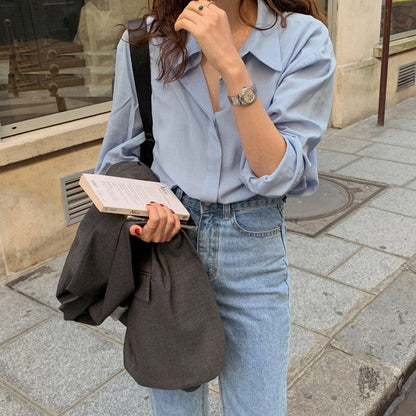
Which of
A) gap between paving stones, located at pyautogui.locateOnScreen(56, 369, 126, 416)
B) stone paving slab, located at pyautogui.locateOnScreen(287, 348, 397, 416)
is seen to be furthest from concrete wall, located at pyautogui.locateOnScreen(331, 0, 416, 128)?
gap between paving stones, located at pyautogui.locateOnScreen(56, 369, 126, 416)

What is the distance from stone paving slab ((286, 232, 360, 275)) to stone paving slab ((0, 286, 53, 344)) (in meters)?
1.74

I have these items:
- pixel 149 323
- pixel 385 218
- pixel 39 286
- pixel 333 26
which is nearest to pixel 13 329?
pixel 39 286

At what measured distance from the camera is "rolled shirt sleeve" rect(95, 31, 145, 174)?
1.66 meters

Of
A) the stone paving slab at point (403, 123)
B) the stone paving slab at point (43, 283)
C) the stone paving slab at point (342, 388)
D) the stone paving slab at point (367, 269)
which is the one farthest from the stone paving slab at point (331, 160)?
the stone paving slab at point (342, 388)

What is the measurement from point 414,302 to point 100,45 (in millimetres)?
3145

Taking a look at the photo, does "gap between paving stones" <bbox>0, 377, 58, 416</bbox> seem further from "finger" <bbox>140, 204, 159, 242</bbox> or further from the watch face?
the watch face

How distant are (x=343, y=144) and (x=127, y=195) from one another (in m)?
5.62

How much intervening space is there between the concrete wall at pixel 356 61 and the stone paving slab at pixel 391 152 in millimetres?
1040

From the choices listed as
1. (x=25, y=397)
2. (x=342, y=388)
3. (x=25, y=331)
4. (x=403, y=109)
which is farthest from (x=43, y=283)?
(x=403, y=109)

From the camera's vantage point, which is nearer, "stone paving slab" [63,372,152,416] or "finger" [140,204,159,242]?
"finger" [140,204,159,242]

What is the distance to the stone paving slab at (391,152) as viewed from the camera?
6.05 m

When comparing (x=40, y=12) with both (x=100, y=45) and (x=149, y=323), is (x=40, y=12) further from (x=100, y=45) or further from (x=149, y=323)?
(x=149, y=323)

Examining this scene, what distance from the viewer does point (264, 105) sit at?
4.88 feet

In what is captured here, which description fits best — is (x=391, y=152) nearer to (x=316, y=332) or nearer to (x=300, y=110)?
(x=316, y=332)
